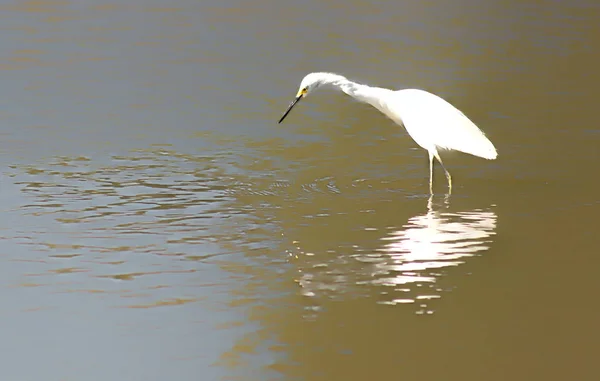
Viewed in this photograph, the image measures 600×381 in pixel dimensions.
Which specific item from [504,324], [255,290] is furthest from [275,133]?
[504,324]

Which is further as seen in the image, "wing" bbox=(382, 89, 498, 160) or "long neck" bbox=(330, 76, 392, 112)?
"long neck" bbox=(330, 76, 392, 112)

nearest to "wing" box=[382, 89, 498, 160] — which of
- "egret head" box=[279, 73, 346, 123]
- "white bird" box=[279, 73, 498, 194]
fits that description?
"white bird" box=[279, 73, 498, 194]

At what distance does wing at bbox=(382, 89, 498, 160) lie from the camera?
27.4 ft

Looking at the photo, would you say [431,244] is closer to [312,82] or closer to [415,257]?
[415,257]

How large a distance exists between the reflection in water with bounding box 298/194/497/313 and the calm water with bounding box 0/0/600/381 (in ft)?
0.07

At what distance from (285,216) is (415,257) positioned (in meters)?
1.37

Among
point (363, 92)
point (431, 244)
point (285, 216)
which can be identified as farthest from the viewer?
point (363, 92)

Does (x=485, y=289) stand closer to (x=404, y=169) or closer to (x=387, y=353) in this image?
(x=387, y=353)

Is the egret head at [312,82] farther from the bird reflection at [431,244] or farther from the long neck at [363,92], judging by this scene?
the bird reflection at [431,244]

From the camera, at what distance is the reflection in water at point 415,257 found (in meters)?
5.71

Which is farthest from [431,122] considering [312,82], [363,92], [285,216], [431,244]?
[431,244]

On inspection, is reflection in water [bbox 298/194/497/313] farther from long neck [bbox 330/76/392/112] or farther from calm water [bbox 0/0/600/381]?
long neck [bbox 330/76/392/112]

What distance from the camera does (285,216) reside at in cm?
739

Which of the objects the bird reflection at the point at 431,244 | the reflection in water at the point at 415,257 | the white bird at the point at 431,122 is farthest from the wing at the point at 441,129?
the reflection in water at the point at 415,257
